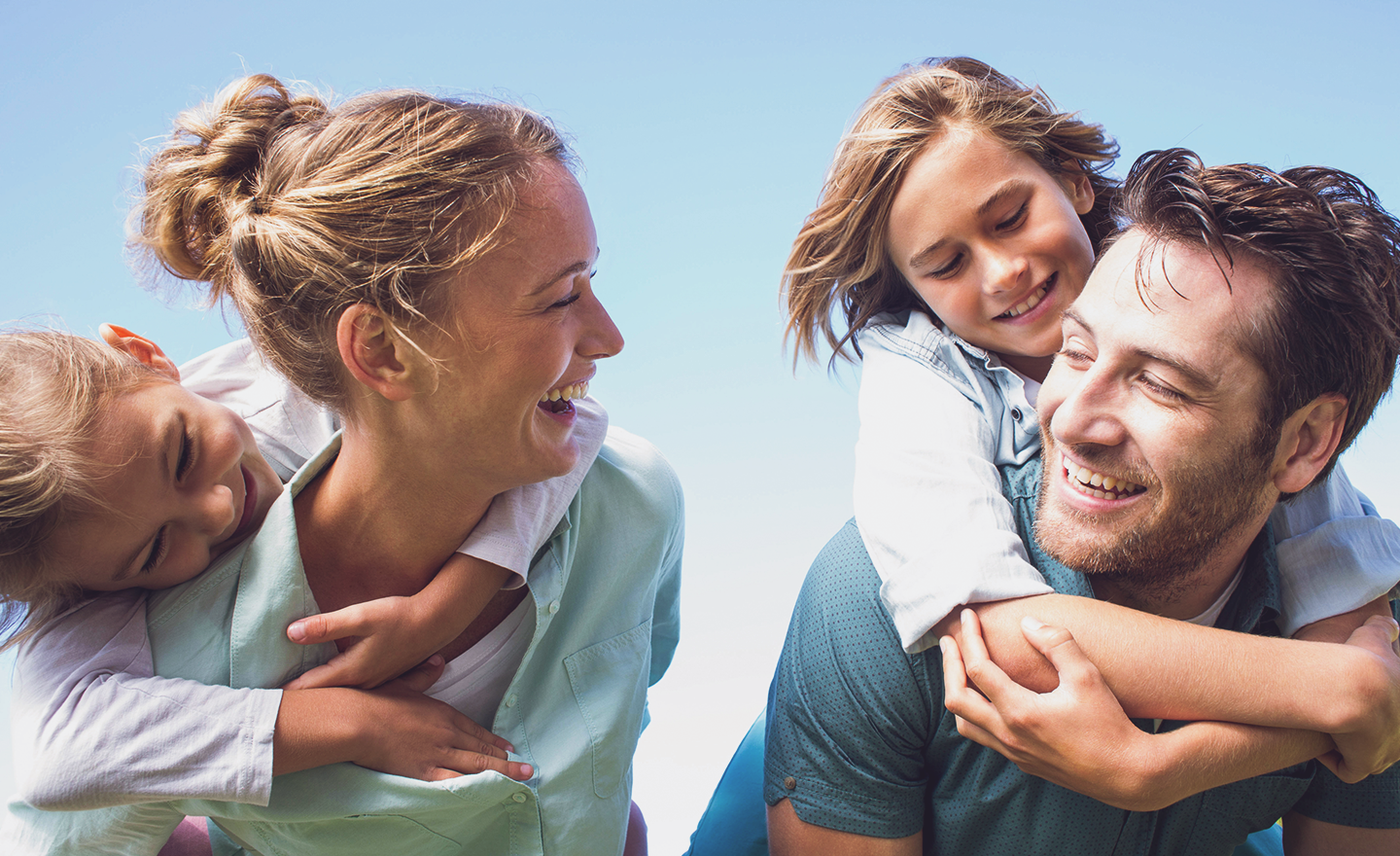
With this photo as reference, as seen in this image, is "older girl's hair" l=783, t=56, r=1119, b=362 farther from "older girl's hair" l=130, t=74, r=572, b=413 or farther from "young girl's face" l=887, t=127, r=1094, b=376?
"older girl's hair" l=130, t=74, r=572, b=413

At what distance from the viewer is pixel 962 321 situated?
217 centimetres

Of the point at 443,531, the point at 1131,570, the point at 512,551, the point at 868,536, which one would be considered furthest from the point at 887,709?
the point at 443,531

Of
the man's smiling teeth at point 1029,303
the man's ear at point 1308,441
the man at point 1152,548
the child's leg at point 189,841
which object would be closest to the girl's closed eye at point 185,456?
the child's leg at point 189,841

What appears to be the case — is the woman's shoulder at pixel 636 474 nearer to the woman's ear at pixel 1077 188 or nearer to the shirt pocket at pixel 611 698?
the shirt pocket at pixel 611 698

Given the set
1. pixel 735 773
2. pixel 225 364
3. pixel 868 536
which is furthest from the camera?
pixel 735 773

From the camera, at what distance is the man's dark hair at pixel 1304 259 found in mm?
1713

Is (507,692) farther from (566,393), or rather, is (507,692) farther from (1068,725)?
(1068,725)

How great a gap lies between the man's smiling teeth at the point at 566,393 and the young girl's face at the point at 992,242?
0.82 meters

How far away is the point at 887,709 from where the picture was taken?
1.84 m

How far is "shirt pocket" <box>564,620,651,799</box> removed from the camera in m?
1.97

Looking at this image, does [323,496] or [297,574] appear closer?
[297,574]

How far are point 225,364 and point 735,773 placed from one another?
1.60m

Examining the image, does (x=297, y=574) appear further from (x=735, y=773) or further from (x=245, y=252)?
(x=735, y=773)

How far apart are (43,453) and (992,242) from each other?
1810 mm
